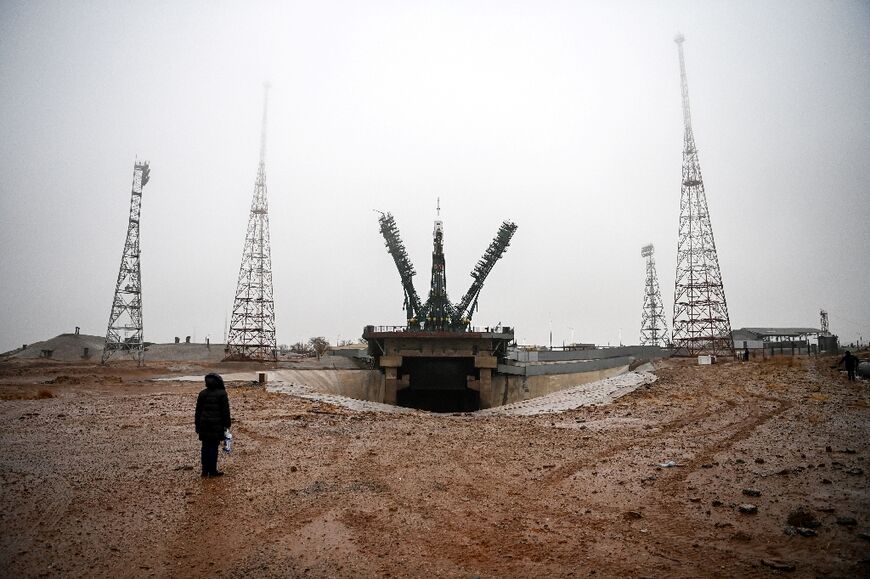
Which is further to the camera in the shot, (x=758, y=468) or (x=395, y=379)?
(x=395, y=379)

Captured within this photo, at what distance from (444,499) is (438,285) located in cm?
3552

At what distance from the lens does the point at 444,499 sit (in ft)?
22.9

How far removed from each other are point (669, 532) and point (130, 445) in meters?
10.5

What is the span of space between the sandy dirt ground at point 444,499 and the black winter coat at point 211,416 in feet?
2.53

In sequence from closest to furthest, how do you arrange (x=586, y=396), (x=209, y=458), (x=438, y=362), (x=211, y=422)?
(x=211, y=422), (x=209, y=458), (x=586, y=396), (x=438, y=362)

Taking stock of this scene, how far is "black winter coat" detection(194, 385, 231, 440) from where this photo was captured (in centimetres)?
753

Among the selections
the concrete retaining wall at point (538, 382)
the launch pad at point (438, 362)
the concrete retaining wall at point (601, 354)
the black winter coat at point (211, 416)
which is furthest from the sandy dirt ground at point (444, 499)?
the concrete retaining wall at point (601, 354)

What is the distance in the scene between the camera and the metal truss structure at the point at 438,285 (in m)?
40.8

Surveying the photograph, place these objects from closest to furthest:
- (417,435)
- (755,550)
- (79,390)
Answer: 1. (755,550)
2. (417,435)
3. (79,390)

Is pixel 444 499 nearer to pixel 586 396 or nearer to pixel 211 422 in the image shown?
pixel 211 422

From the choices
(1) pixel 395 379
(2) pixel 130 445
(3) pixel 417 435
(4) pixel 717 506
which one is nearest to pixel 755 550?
(4) pixel 717 506

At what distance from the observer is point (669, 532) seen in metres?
5.51

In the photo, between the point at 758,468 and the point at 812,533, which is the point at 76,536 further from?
the point at 758,468

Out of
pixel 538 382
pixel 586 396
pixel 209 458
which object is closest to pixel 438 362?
pixel 538 382
